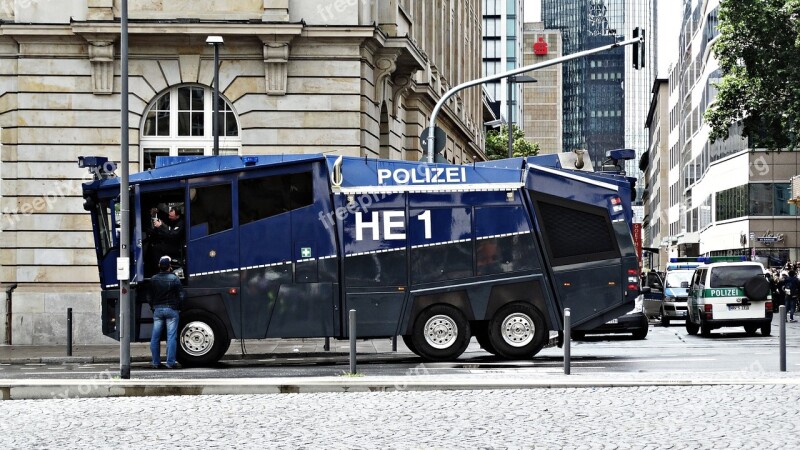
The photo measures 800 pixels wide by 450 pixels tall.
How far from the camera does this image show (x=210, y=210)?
2184 cm

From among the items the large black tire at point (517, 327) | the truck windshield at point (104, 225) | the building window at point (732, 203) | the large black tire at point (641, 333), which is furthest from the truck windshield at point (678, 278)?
the building window at point (732, 203)

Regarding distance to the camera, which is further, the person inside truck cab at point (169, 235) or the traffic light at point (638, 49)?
the traffic light at point (638, 49)

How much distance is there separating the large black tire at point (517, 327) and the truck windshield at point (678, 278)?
20757 mm

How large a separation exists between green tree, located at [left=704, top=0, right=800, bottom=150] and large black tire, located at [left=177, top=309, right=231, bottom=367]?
70.0 ft

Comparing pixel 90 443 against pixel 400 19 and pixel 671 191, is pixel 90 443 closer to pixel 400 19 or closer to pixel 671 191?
pixel 400 19

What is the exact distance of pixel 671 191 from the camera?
134750mm

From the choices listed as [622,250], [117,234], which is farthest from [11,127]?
[622,250]

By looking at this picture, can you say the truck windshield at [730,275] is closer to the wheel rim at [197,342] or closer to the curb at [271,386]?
the wheel rim at [197,342]

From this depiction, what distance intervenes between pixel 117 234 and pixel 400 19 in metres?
15.5

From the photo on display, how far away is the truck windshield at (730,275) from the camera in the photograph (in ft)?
104

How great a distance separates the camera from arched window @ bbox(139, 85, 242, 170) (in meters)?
31.1

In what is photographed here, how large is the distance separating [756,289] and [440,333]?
38.5ft

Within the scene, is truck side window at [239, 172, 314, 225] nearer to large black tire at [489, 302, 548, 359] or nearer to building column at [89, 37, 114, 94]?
large black tire at [489, 302, 548, 359]

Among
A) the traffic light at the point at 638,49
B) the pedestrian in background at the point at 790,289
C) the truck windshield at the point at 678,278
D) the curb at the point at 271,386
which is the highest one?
the traffic light at the point at 638,49
